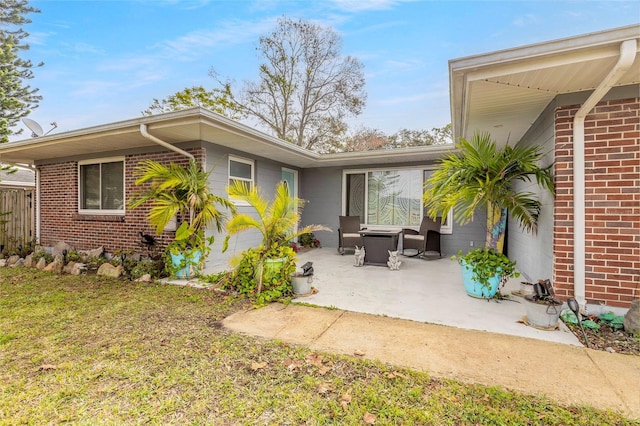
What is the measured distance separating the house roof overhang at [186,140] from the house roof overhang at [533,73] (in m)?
2.52

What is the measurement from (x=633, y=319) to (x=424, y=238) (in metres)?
4.19

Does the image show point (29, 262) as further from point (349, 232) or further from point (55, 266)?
point (349, 232)

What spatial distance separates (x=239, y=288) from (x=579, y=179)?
14.3 ft

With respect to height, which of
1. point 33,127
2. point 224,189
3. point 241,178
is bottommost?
point 224,189

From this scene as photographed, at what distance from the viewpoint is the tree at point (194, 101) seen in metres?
15.0

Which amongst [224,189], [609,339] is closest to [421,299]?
[609,339]

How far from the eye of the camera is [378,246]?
6207 mm

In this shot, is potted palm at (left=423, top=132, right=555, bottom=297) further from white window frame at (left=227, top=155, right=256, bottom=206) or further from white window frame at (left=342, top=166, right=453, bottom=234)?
white window frame at (left=227, top=155, right=256, bottom=206)

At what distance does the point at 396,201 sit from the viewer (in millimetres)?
8234

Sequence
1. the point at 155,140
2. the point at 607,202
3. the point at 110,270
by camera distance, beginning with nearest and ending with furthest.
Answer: the point at 607,202, the point at 155,140, the point at 110,270

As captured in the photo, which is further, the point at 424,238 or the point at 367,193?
the point at 367,193

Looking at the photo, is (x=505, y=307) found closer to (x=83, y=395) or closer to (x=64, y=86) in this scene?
(x=83, y=395)

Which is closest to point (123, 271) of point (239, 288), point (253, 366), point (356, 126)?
point (239, 288)

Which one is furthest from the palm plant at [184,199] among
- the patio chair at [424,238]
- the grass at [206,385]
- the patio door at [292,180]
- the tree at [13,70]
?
the tree at [13,70]
